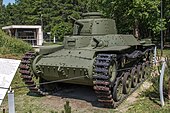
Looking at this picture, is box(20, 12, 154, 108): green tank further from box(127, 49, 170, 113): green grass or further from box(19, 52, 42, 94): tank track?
box(127, 49, 170, 113): green grass

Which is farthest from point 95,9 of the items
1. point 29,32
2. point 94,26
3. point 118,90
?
point 118,90

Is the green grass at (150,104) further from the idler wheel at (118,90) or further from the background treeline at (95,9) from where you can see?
the background treeline at (95,9)

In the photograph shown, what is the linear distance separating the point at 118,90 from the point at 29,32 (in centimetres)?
2809

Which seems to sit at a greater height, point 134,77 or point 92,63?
point 92,63

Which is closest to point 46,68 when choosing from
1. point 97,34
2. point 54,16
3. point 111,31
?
point 97,34

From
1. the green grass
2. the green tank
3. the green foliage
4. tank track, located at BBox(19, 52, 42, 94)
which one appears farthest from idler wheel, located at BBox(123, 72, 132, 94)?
the green foliage

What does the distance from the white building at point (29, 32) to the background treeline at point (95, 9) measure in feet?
10.7

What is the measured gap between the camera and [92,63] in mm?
7309

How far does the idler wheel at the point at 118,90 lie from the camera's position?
765 cm

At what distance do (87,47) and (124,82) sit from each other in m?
1.50

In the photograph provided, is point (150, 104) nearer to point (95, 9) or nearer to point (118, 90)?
point (118, 90)

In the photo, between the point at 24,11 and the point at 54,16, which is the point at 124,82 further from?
the point at 24,11

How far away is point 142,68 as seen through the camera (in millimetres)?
10906

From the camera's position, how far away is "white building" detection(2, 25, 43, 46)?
108 ft
